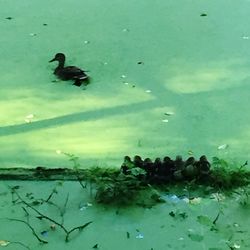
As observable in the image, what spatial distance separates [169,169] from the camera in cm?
182

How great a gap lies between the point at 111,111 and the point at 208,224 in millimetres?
662

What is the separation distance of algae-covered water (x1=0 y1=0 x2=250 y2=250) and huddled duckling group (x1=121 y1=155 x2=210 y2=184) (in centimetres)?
10

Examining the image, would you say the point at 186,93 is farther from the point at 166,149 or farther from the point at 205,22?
the point at 205,22

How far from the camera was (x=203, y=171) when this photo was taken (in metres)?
1.82

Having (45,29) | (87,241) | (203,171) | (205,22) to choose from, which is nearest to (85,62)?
(45,29)

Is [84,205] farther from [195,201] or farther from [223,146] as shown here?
[223,146]

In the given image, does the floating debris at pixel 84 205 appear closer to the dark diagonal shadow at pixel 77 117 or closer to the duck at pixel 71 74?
the dark diagonal shadow at pixel 77 117

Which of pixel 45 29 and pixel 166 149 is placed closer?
pixel 166 149

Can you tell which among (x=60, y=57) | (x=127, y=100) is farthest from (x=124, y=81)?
(x=60, y=57)

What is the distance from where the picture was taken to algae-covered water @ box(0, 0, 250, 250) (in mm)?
1677

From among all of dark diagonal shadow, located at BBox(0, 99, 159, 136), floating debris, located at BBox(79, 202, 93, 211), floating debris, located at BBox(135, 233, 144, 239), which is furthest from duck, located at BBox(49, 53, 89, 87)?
floating debris, located at BBox(135, 233, 144, 239)

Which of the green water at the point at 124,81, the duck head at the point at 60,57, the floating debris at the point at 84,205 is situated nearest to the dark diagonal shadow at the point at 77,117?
the green water at the point at 124,81

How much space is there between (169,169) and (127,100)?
1.57ft

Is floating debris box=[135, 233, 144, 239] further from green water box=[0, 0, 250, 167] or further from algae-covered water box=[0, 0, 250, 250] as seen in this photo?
green water box=[0, 0, 250, 167]
